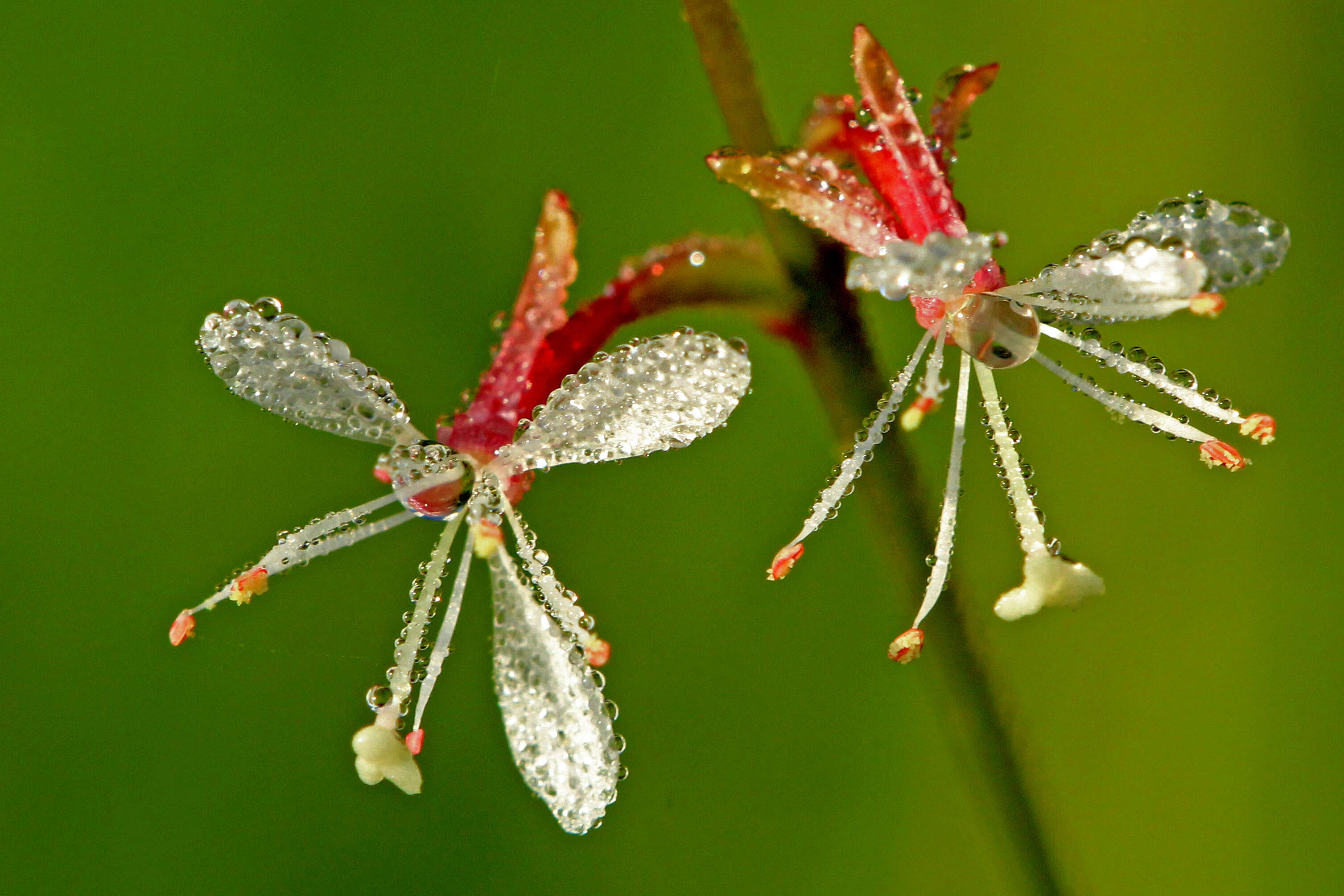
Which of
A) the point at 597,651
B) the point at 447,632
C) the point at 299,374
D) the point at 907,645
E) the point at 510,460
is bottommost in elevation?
the point at 907,645

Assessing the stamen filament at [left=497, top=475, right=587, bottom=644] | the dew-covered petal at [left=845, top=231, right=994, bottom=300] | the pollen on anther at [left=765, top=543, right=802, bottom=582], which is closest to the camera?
the dew-covered petal at [left=845, top=231, right=994, bottom=300]

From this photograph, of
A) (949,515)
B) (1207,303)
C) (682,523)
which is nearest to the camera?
(1207,303)

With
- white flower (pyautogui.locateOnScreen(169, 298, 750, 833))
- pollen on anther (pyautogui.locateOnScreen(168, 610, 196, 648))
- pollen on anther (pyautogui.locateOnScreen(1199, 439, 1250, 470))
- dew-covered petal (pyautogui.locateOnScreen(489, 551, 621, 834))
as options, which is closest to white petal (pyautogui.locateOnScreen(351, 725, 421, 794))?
white flower (pyautogui.locateOnScreen(169, 298, 750, 833))

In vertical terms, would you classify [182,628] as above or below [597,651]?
above

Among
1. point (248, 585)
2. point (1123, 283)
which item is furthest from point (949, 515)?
point (248, 585)

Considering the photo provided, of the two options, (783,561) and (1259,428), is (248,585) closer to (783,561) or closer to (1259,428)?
(783,561)

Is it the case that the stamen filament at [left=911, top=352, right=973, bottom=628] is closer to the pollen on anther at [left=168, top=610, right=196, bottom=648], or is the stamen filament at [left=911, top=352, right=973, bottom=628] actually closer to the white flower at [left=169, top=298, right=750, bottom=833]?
the white flower at [left=169, top=298, right=750, bottom=833]

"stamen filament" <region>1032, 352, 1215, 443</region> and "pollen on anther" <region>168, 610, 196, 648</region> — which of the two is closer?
"stamen filament" <region>1032, 352, 1215, 443</region>

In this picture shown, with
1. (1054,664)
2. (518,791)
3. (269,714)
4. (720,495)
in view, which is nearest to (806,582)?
(720,495)
